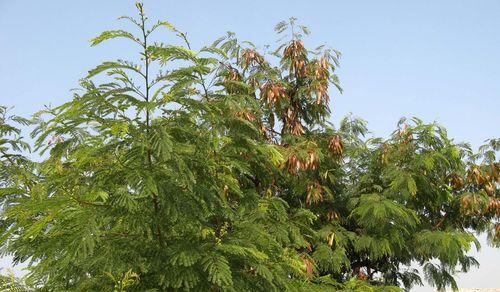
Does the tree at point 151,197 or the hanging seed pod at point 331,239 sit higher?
the hanging seed pod at point 331,239

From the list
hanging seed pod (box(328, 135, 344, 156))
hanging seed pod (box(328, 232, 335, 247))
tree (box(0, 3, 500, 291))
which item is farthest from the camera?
hanging seed pod (box(328, 135, 344, 156))

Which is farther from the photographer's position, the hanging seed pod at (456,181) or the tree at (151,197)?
the hanging seed pod at (456,181)

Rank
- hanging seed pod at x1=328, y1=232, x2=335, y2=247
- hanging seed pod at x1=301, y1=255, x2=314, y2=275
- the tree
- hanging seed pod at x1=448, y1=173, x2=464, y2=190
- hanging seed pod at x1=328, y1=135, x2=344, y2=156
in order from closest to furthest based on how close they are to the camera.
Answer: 1. the tree
2. hanging seed pod at x1=301, y1=255, x2=314, y2=275
3. hanging seed pod at x1=328, y1=232, x2=335, y2=247
4. hanging seed pod at x1=328, y1=135, x2=344, y2=156
5. hanging seed pod at x1=448, y1=173, x2=464, y2=190

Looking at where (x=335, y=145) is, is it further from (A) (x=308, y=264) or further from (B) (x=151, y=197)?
(B) (x=151, y=197)

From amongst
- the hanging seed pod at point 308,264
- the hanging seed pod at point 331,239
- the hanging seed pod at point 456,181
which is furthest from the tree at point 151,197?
the hanging seed pod at point 456,181

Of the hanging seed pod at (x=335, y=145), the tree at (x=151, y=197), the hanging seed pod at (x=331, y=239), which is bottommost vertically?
the tree at (x=151, y=197)

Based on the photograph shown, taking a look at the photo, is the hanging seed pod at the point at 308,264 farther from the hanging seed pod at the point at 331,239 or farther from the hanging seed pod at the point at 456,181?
the hanging seed pod at the point at 456,181

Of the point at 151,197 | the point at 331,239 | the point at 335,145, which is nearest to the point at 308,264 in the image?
the point at 331,239

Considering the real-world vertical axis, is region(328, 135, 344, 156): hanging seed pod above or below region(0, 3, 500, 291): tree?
above

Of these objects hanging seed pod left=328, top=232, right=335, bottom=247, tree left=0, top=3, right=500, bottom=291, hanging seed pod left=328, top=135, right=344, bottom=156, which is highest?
hanging seed pod left=328, top=135, right=344, bottom=156

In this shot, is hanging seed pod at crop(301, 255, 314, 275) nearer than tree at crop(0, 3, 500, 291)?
→ No

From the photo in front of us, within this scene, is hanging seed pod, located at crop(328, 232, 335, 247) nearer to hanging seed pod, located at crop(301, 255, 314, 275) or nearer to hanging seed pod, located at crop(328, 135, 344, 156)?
hanging seed pod, located at crop(301, 255, 314, 275)

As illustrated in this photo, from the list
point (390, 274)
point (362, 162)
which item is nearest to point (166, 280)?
point (362, 162)

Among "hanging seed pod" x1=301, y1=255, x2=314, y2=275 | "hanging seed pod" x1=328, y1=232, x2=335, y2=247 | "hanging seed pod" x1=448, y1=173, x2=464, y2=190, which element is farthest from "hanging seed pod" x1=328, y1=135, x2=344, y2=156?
"hanging seed pod" x1=448, y1=173, x2=464, y2=190
